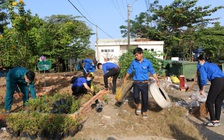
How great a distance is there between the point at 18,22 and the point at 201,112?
257 inches

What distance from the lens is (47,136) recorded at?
4.76m

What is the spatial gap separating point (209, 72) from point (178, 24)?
2339 centimetres

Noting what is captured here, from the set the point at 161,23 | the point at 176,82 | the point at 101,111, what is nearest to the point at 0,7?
the point at 161,23

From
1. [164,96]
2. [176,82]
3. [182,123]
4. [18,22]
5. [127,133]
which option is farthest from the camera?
[176,82]

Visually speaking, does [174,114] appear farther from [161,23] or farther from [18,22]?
[161,23]

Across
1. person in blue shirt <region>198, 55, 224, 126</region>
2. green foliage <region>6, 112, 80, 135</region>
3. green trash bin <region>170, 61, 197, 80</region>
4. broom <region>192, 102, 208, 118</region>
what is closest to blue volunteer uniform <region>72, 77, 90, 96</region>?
green foliage <region>6, 112, 80, 135</region>

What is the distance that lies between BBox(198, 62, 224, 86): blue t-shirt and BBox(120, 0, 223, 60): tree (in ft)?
70.5

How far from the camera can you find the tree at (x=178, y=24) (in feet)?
88.0

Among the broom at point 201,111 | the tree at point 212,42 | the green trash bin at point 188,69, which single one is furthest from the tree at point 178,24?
the broom at point 201,111

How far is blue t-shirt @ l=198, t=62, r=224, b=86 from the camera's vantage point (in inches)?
227

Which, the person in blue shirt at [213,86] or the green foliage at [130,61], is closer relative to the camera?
the person in blue shirt at [213,86]

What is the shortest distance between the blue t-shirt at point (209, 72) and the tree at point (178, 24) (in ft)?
70.5

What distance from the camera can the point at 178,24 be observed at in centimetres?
2808

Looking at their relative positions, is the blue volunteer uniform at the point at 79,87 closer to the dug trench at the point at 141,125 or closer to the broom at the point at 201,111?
the dug trench at the point at 141,125
